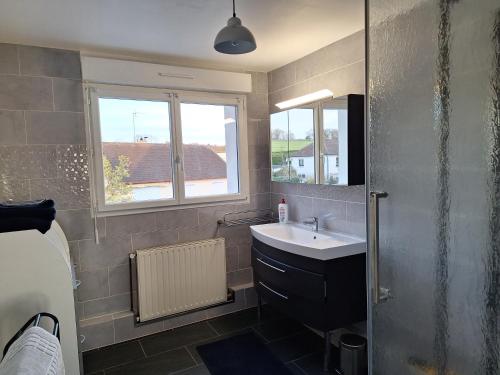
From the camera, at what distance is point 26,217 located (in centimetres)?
142

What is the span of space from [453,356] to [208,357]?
5.46 feet

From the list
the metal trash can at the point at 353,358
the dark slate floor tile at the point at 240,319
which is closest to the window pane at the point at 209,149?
the dark slate floor tile at the point at 240,319

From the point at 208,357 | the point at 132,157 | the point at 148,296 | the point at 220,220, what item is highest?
the point at 132,157

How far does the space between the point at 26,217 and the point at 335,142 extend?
5.72 feet

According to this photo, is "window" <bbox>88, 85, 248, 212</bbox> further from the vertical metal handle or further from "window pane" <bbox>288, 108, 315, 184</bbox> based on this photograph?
the vertical metal handle

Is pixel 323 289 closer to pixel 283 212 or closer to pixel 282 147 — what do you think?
pixel 283 212

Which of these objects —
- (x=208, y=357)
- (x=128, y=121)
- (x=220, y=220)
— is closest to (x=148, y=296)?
(x=208, y=357)

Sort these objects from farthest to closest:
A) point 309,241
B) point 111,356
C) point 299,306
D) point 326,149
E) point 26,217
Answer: point 309,241, point 111,356, point 326,149, point 299,306, point 26,217

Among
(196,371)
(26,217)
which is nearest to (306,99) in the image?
(26,217)

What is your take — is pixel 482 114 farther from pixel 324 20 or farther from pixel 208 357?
pixel 208 357

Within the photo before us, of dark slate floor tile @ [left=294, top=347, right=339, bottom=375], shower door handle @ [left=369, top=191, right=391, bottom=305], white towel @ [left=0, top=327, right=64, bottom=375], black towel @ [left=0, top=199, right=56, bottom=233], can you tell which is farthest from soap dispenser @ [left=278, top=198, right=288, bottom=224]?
white towel @ [left=0, top=327, right=64, bottom=375]

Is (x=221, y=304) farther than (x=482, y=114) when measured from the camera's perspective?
Yes

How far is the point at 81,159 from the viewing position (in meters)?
2.44

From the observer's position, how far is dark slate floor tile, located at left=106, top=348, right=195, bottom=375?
88.6 inches
